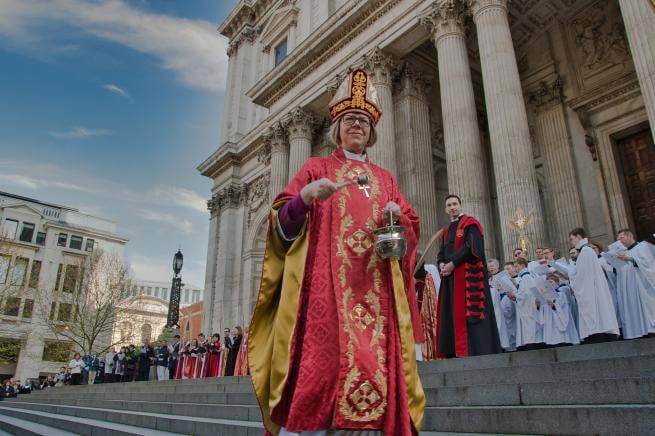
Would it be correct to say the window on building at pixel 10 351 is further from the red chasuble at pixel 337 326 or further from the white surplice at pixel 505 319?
the red chasuble at pixel 337 326

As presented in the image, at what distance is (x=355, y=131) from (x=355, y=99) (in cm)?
19

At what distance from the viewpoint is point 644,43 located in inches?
340

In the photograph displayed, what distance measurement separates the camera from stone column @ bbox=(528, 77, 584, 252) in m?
14.3

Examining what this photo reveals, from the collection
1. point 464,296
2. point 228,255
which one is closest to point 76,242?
point 228,255

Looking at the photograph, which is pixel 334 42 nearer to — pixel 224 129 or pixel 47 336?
pixel 224 129

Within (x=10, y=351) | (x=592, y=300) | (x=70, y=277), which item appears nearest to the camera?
(x=592, y=300)

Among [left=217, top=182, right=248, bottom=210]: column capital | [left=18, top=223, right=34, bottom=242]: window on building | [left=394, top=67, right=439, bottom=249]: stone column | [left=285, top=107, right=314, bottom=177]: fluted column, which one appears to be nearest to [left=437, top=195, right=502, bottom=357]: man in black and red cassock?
[left=394, top=67, right=439, bottom=249]: stone column

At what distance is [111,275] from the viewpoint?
34.3m

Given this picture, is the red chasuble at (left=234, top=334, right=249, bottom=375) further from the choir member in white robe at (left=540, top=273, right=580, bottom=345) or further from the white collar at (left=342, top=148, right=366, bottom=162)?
the white collar at (left=342, top=148, right=366, bottom=162)

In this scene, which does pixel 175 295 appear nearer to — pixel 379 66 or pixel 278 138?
pixel 278 138

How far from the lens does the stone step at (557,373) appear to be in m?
3.79

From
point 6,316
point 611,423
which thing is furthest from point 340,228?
point 6,316

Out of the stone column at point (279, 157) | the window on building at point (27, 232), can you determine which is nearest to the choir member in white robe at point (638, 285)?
the stone column at point (279, 157)

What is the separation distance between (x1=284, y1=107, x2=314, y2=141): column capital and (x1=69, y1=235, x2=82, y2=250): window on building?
127 ft
